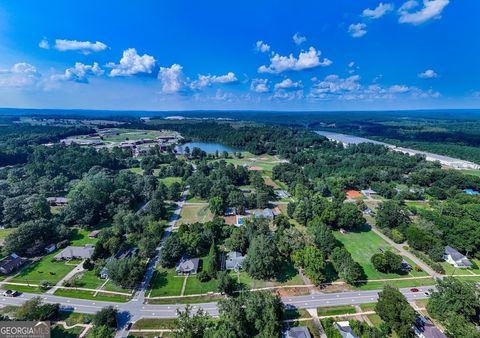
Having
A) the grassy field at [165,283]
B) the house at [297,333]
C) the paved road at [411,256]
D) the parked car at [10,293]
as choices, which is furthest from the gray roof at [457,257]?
the parked car at [10,293]

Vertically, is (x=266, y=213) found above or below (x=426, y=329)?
above

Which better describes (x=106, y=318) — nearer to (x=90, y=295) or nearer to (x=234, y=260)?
(x=90, y=295)

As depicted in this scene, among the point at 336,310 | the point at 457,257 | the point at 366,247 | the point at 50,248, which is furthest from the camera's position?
the point at 366,247

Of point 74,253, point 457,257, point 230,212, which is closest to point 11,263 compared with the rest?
point 74,253

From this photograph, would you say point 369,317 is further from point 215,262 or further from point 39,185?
point 39,185

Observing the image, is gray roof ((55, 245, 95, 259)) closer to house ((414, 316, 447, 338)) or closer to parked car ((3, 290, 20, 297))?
parked car ((3, 290, 20, 297))

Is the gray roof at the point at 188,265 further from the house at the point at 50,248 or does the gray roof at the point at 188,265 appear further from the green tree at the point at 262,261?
the house at the point at 50,248

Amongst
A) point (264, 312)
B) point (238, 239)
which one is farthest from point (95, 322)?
point (238, 239)
